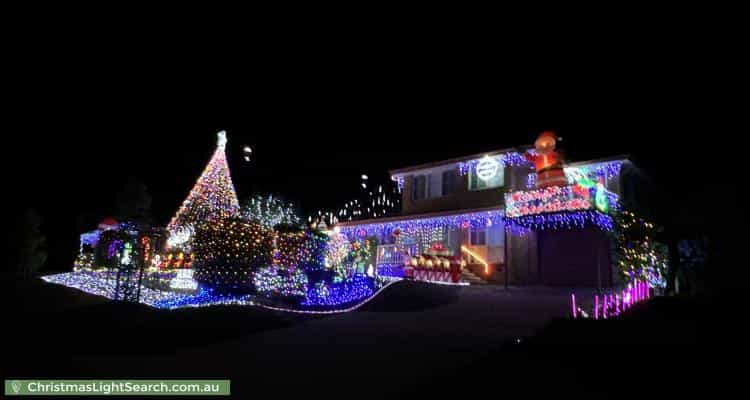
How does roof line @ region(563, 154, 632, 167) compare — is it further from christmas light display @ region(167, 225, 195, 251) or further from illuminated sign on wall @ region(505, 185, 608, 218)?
A: christmas light display @ region(167, 225, 195, 251)

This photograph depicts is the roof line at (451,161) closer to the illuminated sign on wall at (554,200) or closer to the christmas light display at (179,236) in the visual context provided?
the illuminated sign on wall at (554,200)

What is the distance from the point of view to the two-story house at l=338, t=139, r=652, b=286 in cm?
1650

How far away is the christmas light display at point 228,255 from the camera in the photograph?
1360cm

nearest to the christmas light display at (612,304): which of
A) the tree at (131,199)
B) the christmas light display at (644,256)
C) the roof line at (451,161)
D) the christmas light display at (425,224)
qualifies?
the christmas light display at (644,256)

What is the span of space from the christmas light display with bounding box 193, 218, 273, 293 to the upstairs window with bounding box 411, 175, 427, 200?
1119cm

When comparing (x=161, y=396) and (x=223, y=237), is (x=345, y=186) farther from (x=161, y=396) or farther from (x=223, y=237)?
(x=161, y=396)

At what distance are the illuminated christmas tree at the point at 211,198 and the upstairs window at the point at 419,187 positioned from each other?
28.1 feet

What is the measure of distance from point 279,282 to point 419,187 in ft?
36.7

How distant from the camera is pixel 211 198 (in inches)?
892

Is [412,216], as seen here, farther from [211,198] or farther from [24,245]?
[24,245]

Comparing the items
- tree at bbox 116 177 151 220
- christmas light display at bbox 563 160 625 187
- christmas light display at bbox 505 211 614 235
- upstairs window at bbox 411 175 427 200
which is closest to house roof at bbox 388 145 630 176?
christmas light display at bbox 563 160 625 187

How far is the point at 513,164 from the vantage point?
67.4 ft

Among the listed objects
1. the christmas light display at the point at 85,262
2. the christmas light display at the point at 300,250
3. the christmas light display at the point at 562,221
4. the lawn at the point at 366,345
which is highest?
the christmas light display at the point at 562,221

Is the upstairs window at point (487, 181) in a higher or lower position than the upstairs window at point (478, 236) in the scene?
higher
